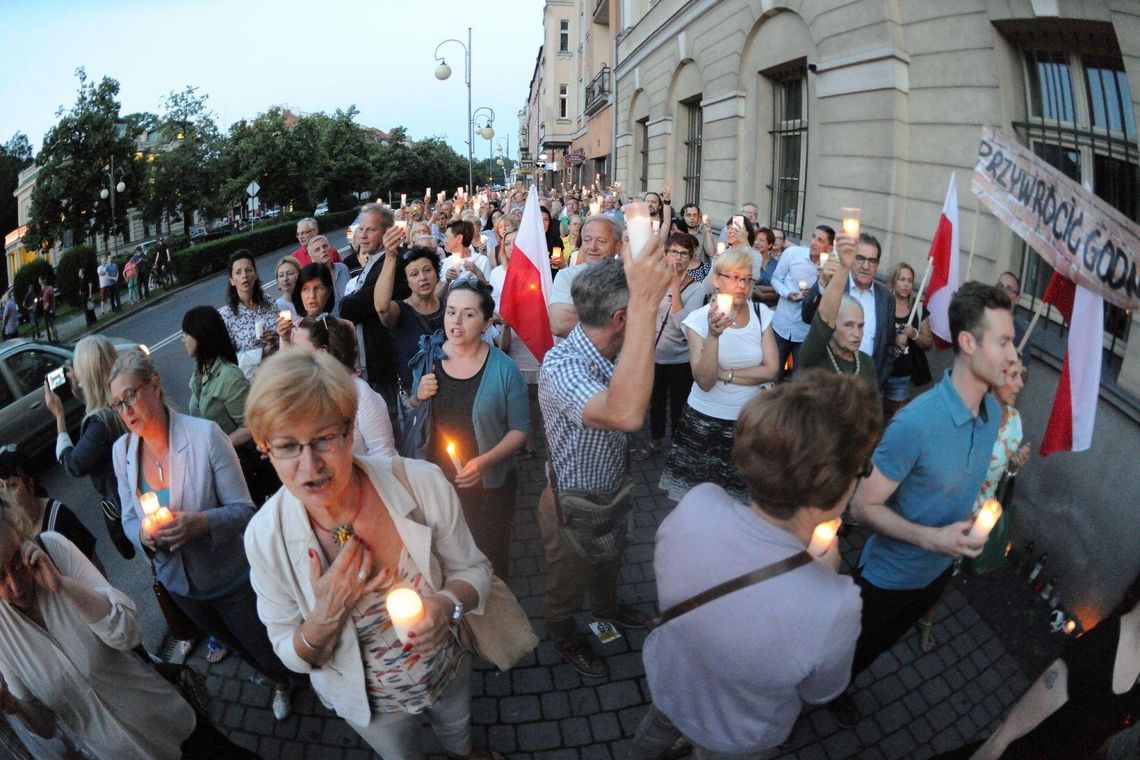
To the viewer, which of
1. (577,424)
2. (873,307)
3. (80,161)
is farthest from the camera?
(80,161)

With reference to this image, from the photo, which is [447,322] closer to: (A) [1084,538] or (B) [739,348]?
(B) [739,348]

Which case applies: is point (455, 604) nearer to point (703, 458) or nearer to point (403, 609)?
point (403, 609)

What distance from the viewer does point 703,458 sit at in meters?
3.86

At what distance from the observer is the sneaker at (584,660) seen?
3461mm

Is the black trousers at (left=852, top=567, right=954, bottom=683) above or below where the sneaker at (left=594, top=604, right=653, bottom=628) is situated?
above

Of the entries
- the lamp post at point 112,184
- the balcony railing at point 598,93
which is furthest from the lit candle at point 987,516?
the lamp post at point 112,184

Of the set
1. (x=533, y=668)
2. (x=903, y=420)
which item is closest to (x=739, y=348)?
(x=903, y=420)

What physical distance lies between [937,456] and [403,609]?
2.00 meters

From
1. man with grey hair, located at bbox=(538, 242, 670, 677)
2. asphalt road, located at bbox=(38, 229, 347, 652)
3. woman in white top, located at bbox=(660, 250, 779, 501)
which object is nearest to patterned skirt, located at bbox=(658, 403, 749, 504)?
woman in white top, located at bbox=(660, 250, 779, 501)

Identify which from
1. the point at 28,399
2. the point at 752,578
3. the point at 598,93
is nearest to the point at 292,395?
the point at 752,578

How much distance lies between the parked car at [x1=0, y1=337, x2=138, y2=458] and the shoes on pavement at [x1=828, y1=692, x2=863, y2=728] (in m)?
7.15

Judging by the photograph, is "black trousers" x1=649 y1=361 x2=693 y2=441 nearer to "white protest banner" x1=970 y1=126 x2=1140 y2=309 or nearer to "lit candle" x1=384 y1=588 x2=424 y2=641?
"white protest banner" x1=970 y1=126 x2=1140 y2=309

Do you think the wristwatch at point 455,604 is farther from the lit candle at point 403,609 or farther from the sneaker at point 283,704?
the sneaker at point 283,704

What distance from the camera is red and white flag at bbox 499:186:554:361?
16.0 feet
